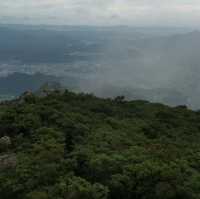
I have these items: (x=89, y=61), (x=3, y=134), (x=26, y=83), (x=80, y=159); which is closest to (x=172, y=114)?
(x=3, y=134)

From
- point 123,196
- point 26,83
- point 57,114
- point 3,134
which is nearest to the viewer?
point 123,196

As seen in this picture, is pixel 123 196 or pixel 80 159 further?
pixel 80 159

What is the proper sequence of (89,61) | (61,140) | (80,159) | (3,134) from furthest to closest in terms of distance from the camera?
(89,61), (3,134), (61,140), (80,159)

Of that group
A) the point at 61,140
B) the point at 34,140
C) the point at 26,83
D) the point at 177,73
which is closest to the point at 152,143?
the point at 61,140

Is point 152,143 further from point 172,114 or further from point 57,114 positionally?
point 172,114

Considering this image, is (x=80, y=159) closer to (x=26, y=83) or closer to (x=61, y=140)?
(x=61, y=140)

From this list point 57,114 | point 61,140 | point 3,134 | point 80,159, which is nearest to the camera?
point 80,159

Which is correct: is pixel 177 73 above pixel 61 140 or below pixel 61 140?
below
